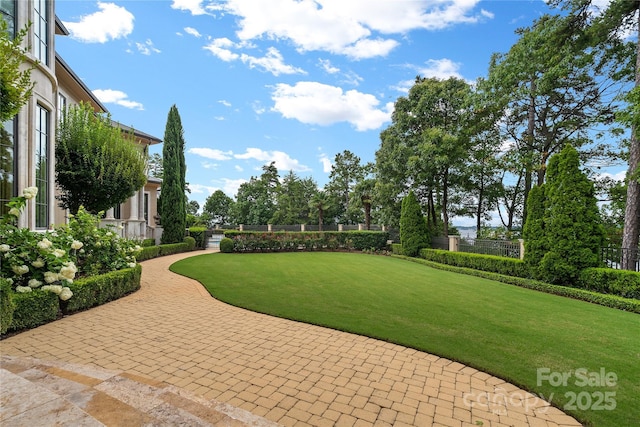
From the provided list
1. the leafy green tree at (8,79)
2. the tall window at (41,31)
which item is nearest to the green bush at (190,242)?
the tall window at (41,31)

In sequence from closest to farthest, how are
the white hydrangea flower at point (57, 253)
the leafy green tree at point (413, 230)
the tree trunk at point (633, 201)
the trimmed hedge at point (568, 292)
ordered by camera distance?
the white hydrangea flower at point (57, 253)
the trimmed hedge at point (568, 292)
the tree trunk at point (633, 201)
the leafy green tree at point (413, 230)

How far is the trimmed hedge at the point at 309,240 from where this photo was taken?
19234mm

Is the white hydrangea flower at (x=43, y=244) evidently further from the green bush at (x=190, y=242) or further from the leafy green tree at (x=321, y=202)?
the leafy green tree at (x=321, y=202)

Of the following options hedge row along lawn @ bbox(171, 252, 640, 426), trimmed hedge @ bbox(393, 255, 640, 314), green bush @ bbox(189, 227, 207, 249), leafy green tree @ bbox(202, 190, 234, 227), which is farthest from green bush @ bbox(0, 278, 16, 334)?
leafy green tree @ bbox(202, 190, 234, 227)

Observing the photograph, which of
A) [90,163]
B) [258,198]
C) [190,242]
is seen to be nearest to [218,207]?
[258,198]

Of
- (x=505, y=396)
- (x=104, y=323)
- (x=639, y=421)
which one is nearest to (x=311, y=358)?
(x=505, y=396)

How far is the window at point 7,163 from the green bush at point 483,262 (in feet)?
47.5

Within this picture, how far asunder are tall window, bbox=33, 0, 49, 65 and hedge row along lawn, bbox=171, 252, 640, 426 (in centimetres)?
740

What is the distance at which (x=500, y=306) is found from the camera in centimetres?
683

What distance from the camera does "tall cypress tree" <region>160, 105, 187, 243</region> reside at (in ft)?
58.0

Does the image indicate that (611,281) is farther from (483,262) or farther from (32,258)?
(32,258)

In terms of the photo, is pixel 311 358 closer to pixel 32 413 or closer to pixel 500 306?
pixel 32 413

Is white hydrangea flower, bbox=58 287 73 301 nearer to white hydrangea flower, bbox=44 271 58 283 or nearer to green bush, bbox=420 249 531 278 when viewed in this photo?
white hydrangea flower, bbox=44 271 58 283

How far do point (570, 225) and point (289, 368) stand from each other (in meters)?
9.56
